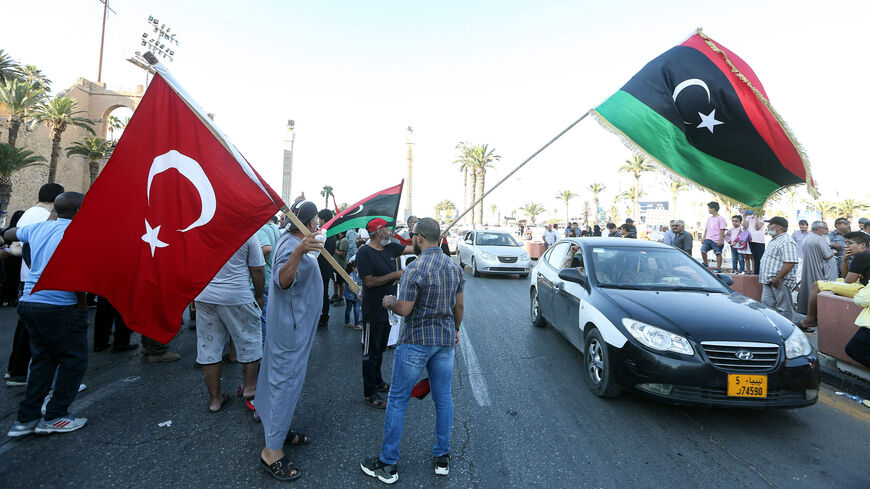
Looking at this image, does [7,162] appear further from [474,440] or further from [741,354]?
[741,354]

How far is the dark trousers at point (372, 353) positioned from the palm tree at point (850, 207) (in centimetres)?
7691

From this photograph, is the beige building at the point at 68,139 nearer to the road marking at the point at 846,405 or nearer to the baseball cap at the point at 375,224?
the baseball cap at the point at 375,224

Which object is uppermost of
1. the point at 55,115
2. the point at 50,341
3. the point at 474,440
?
the point at 55,115

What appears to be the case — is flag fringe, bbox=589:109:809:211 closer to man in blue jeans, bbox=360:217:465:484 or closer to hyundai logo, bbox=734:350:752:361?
hyundai logo, bbox=734:350:752:361

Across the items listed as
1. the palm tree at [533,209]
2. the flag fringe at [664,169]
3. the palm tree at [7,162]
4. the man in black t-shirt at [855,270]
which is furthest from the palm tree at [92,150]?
the palm tree at [533,209]

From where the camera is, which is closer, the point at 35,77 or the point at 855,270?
the point at 855,270

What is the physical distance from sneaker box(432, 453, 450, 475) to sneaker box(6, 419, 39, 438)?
313 cm

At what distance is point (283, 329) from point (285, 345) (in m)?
0.11

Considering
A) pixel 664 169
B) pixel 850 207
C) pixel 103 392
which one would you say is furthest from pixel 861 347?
pixel 850 207

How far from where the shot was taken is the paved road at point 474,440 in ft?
8.73

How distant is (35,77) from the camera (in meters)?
30.8

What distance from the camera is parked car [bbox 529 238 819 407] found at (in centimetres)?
325

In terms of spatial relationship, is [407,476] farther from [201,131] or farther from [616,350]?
[201,131]

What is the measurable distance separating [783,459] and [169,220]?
4656mm
